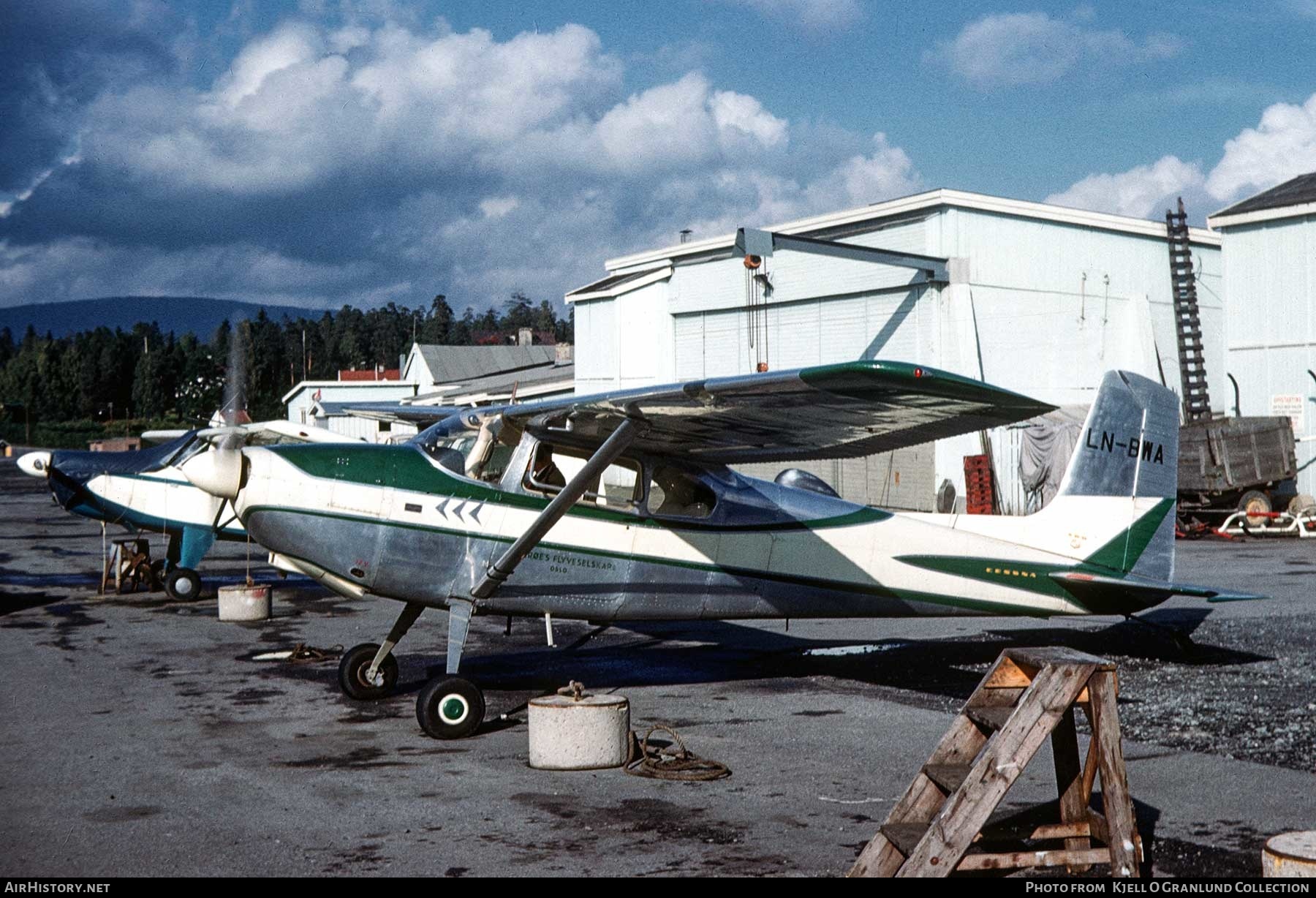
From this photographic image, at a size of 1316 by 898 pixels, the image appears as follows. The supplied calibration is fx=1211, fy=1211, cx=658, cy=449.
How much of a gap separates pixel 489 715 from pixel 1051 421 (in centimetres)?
2124

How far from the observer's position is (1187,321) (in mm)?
32219

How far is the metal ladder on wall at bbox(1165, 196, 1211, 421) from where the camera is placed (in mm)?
31859

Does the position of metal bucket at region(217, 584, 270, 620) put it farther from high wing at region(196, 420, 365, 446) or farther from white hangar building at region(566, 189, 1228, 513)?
white hangar building at region(566, 189, 1228, 513)

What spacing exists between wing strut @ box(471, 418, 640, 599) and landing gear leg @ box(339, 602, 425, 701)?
114 cm

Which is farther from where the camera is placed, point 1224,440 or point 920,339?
point 920,339

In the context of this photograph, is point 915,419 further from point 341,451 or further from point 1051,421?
point 1051,421

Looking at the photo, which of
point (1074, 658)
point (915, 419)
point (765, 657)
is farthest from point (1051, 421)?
point (1074, 658)

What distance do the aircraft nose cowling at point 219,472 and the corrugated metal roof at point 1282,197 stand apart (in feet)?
89.5

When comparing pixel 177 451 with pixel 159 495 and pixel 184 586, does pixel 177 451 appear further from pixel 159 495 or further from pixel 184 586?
pixel 184 586

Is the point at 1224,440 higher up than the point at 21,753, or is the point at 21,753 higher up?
the point at 1224,440

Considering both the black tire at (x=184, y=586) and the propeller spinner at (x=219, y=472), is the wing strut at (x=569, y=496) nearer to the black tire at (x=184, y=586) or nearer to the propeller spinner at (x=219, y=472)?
the propeller spinner at (x=219, y=472)

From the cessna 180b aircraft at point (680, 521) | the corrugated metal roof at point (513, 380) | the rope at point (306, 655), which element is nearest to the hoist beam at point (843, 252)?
the cessna 180b aircraft at point (680, 521)

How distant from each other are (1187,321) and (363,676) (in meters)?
28.3
